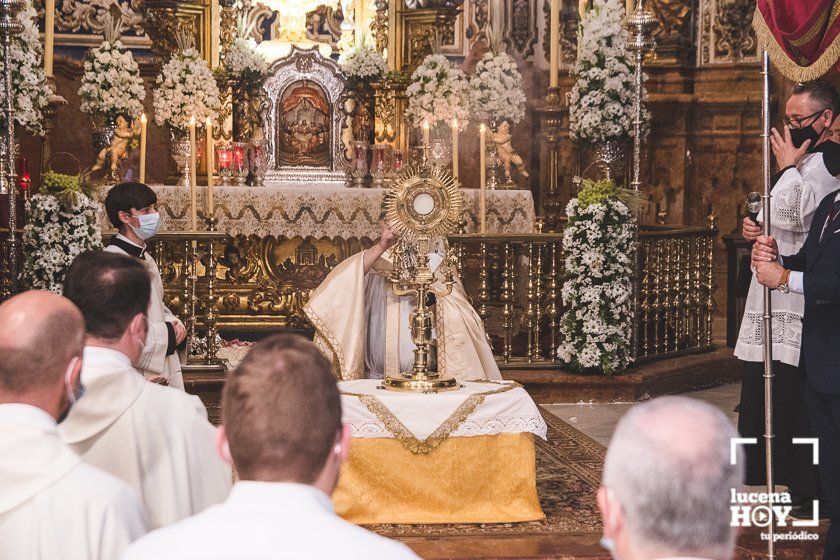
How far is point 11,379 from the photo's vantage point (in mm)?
2535

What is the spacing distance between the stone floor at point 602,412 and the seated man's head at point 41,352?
5293 millimetres

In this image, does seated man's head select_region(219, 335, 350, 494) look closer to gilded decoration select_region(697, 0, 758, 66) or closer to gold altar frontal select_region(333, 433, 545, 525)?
gold altar frontal select_region(333, 433, 545, 525)

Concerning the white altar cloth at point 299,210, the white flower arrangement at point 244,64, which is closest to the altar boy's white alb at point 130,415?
the white altar cloth at point 299,210

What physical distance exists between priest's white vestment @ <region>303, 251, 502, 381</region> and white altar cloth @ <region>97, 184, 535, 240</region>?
379 cm

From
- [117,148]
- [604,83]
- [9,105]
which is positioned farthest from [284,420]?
[117,148]

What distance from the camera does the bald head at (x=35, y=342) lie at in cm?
254

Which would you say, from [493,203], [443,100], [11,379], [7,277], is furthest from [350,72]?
[11,379]

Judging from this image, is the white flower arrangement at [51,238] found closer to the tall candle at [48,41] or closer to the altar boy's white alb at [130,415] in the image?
the tall candle at [48,41]

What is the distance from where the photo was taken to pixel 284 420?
2082mm

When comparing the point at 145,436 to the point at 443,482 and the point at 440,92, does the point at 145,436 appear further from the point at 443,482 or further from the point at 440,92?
the point at 440,92

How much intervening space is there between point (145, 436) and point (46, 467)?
0.83 m

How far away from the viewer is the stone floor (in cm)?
793

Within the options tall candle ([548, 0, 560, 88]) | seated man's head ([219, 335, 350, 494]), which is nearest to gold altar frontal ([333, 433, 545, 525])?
seated man's head ([219, 335, 350, 494])

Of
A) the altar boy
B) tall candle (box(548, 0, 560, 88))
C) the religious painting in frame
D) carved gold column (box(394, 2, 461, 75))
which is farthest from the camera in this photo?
carved gold column (box(394, 2, 461, 75))
